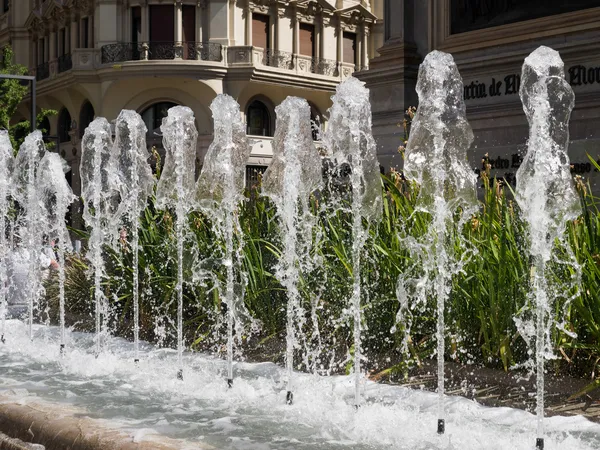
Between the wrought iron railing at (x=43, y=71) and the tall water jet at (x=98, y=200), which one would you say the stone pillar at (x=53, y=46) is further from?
the tall water jet at (x=98, y=200)

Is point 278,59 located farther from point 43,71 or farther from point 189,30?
point 43,71

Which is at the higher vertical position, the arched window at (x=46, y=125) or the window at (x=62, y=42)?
the window at (x=62, y=42)

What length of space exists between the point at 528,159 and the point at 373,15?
33.5 m

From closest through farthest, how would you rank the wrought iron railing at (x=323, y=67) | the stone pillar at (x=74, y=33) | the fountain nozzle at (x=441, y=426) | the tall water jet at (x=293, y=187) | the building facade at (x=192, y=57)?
the fountain nozzle at (x=441, y=426) → the tall water jet at (x=293, y=187) → the building facade at (x=192, y=57) → the stone pillar at (x=74, y=33) → the wrought iron railing at (x=323, y=67)

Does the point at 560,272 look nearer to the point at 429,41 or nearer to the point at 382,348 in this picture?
the point at 382,348

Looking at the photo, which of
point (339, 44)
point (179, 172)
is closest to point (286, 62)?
point (339, 44)

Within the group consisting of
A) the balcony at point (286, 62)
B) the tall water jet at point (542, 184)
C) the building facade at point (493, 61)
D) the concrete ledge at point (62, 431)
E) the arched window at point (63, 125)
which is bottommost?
the concrete ledge at point (62, 431)

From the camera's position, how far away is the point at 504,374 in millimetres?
5602

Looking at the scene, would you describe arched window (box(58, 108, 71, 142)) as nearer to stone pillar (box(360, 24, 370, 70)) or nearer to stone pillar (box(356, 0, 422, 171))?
stone pillar (box(360, 24, 370, 70))

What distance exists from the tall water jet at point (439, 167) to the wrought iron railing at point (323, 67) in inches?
1150

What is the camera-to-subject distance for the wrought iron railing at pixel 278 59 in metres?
34.1

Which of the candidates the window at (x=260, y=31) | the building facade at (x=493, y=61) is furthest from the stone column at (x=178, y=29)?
the building facade at (x=493, y=61)

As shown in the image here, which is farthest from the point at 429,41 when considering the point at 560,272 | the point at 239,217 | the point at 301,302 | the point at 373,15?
the point at 373,15

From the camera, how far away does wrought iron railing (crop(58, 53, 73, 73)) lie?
34.6m
